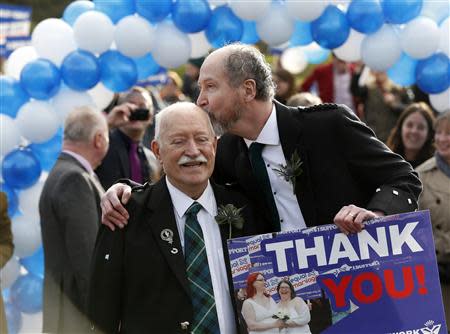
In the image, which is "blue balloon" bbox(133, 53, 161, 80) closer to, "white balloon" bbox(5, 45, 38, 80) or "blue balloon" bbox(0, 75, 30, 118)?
"white balloon" bbox(5, 45, 38, 80)

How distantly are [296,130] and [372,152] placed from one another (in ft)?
1.11

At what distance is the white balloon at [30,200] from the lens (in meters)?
7.03

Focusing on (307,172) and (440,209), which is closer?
(307,172)

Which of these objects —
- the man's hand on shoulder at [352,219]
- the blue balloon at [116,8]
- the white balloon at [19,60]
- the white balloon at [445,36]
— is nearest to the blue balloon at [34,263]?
the white balloon at [19,60]

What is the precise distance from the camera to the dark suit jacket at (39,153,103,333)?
595cm

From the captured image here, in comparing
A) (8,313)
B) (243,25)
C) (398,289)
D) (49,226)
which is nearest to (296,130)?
(398,289)

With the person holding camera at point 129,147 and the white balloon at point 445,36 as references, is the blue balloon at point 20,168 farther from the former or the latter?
the white balloon at point 445,36

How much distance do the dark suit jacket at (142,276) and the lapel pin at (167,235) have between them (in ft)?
0.04

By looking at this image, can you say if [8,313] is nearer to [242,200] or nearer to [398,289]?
[242,200]

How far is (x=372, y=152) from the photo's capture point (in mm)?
3902

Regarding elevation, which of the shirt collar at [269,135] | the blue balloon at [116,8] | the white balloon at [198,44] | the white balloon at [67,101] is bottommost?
the shirt collar at [269,135]

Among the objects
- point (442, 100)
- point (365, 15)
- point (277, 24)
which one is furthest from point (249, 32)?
point (442, 100)

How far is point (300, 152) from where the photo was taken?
12.9 feet

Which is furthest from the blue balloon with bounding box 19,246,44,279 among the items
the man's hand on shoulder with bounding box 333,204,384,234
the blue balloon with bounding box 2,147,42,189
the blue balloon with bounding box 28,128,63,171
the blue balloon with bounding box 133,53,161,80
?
the man's hand on shoulder with bounding box 333,204,384,234
